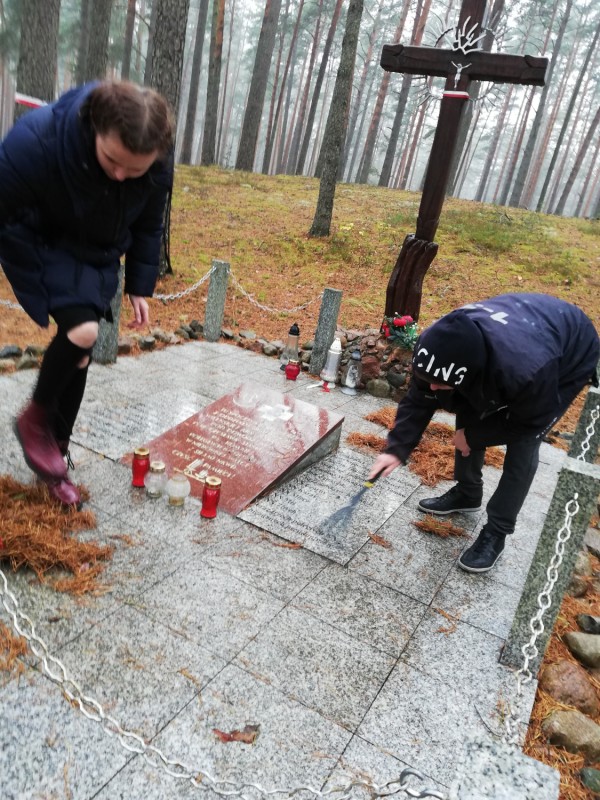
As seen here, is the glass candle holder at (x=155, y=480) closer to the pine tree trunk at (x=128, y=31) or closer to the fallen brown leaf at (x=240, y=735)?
the fallen brown leaf at (x=240, y=735)

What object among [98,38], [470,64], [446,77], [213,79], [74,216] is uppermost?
[213,79]

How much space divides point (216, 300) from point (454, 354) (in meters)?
4.87

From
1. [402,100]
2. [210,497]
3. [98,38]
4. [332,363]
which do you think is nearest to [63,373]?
[210,497]

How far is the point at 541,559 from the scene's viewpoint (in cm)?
222

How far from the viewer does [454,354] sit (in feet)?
7.86

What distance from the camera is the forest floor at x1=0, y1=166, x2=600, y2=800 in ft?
28.9

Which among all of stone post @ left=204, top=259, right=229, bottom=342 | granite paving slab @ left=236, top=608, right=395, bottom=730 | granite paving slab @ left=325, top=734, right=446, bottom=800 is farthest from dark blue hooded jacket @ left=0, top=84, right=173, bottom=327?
stone post @ left=204, top=259, right=229, bottom=342

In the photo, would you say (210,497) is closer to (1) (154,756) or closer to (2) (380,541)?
(2) (380,541)

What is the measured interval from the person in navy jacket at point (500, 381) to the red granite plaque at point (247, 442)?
3.15 feet

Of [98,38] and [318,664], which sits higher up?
[98,38]

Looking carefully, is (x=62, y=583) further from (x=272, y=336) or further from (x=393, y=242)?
(x=393, y=242)

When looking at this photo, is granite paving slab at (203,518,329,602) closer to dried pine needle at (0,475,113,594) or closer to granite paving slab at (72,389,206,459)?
dried pine needle at (0,475,113,594)

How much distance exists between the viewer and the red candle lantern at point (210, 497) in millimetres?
3014

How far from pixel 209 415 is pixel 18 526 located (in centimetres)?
171
